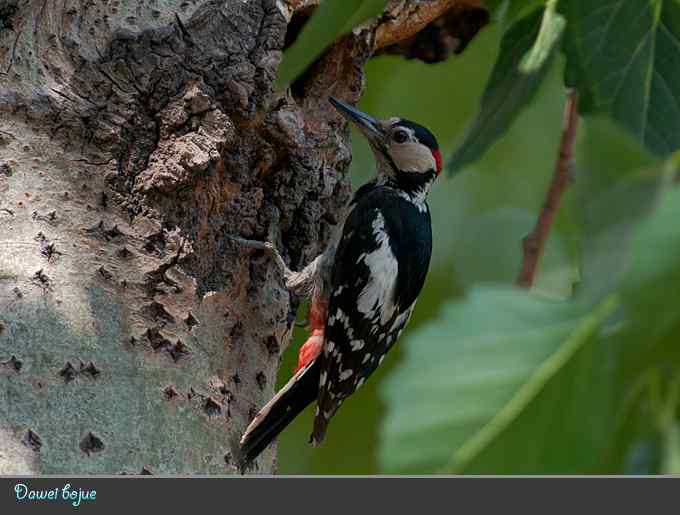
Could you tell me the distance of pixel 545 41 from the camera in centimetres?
192

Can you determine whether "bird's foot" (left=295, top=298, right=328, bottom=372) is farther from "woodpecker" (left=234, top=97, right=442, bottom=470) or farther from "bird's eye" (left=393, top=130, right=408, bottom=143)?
"bird's eye" (left=393, top=130, right=408, bottom=143)

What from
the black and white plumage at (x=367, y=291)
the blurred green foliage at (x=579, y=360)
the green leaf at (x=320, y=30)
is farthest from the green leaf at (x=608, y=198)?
the black and white plumage at (x=367, y=291)

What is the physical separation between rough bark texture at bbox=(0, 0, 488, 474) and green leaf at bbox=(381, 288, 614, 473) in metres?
1.03

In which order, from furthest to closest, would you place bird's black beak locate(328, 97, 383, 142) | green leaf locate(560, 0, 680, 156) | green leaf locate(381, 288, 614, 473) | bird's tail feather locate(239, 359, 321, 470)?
bird's black beak locate(328, 97, 383, 142)
bird's tail feather locate(239, 359, 321, 470)
green leaf locate(560, 0, 680, 156)
green leaf locate(381, 288, 614, 473)

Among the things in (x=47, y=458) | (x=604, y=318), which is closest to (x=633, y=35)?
(x=604, y=318)

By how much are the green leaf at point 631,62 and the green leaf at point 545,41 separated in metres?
0.08

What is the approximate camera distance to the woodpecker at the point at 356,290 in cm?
295

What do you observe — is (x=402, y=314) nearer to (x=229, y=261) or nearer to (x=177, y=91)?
(x=229, y=261)

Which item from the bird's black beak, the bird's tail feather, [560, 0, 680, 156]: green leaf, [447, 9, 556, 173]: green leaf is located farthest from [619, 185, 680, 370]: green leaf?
the bird's black beak

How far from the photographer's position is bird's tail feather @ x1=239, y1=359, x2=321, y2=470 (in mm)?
2303

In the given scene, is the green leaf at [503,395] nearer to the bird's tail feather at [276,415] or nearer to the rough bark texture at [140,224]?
the rough bark texture at [140,224]

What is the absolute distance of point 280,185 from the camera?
2850 mm

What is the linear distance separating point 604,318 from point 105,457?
4.06 ft

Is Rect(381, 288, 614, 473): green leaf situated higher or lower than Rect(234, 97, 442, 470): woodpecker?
higher
